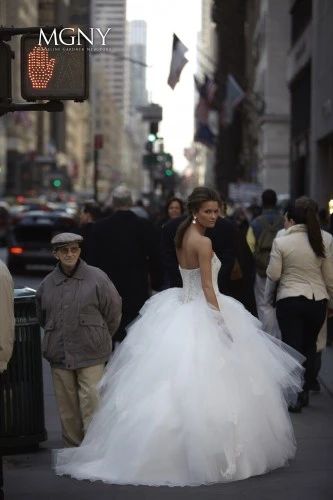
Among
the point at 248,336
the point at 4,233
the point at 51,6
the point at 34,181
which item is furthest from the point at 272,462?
the point at 51,6

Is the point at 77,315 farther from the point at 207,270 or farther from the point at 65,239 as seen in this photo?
the point at 207,270

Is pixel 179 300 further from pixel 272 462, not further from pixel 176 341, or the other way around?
pixel 272 462

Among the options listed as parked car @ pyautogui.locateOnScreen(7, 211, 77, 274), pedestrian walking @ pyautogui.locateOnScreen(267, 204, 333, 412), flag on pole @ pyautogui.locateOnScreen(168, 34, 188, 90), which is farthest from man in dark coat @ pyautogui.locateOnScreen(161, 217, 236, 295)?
flag on pole @ pyautogui.locateOnScreen(168, 34, 188, 90)

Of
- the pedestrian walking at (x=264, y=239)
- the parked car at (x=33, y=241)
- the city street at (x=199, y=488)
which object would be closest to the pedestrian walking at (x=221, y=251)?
the pedestrian walking at (x=264, y=239)

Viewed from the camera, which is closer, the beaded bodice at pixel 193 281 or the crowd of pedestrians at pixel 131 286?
the beaded bodice at pixel 193 281

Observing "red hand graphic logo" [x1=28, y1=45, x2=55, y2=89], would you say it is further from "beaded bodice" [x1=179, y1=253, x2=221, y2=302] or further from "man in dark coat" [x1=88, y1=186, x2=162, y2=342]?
"man in dark coat" [x1=88, y1=186, x2=162, y2=342]

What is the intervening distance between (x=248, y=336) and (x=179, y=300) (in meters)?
0.53

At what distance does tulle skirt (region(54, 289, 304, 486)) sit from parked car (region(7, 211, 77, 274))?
21744 millimetres

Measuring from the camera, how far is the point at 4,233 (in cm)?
4844

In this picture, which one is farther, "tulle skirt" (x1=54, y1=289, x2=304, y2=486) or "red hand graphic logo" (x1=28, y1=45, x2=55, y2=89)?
"red hand graphic logo" (x1=28, y1=45, x2=55, y2=89)

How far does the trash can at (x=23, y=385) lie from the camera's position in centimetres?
880

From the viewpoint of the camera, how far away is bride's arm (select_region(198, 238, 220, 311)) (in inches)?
328

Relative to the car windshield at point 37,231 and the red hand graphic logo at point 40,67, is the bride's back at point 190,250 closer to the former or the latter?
the red hand graphic logo at point 40,67

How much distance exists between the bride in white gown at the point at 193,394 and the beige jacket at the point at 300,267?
202 cm
